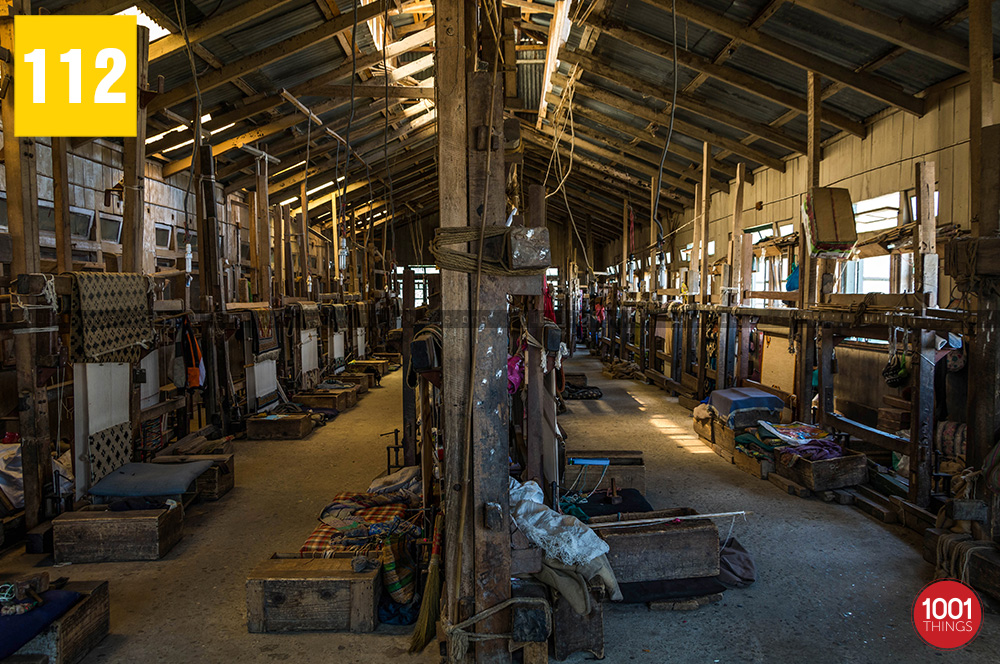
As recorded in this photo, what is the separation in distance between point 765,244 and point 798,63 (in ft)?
10.3

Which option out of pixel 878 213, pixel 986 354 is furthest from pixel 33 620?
pixel 878 213

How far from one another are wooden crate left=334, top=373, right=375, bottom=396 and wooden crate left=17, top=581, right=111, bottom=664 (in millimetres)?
8994

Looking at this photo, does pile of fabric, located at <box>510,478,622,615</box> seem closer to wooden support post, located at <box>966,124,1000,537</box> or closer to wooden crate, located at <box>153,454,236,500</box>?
wooden support post, located at <box>966,124,1000,537</box>

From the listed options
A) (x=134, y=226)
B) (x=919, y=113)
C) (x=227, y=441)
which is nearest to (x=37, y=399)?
(x=134, y=226)

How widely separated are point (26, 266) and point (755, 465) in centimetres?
737

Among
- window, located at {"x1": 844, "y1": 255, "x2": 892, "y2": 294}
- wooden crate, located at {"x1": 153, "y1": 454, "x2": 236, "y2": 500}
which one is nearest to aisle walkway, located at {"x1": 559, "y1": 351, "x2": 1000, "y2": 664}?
window, located at {"x1": 844, "y1": 255, "x2": 892, "y2": 294}

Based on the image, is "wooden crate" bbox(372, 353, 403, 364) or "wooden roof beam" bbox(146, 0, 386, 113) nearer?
"wooden roof beam" bbox(146, 0, 386, 113)

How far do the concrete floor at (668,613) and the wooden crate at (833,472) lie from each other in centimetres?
24

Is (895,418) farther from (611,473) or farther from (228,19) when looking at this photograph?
(228,19)

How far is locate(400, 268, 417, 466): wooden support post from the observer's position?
555cm

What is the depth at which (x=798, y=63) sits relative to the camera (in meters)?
7.18

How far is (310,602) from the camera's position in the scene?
367 cm

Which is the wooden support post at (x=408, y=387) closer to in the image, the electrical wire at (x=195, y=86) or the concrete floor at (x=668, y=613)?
the concrete floor at (x=668, y=613)

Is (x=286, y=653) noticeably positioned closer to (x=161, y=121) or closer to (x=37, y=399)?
(x=37, y=399)
